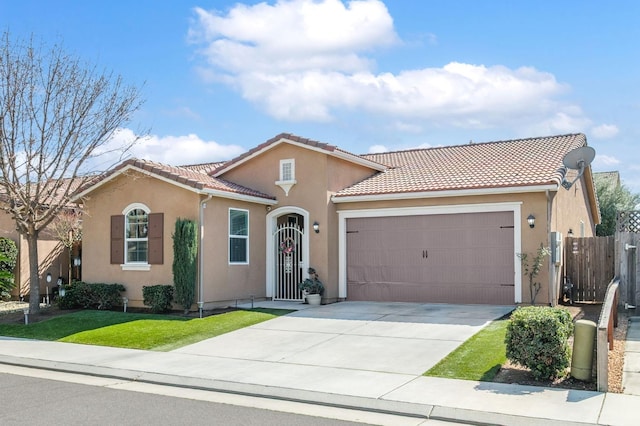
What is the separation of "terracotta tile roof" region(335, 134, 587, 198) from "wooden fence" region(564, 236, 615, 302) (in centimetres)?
253

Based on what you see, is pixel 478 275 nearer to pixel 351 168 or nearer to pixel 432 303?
pixel 432 303

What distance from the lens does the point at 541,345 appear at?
27.6 feet

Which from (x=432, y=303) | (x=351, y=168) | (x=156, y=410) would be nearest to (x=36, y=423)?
(x=156, y=410)

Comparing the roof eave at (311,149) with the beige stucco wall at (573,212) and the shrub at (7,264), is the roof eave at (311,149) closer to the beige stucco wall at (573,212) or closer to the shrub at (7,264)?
the beige stucco wall at (573,212)

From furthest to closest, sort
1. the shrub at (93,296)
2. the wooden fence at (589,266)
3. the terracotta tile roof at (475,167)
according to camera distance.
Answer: the wooden fence at (589,266)
the shrub at (93,296)
the terracotta tile roof at (475,167)

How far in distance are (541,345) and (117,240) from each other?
12.1 m

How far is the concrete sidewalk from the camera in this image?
281 inches

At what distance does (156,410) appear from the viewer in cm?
750

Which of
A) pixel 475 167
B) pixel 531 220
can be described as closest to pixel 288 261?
pixel 475 167

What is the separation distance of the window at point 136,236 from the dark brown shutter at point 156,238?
230mm

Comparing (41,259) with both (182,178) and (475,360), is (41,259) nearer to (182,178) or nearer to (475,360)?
(182,178)

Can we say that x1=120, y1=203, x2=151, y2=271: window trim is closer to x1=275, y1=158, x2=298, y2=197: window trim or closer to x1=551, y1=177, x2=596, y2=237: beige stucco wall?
x1=275, y1=158, x2=298, y2=197: window trim

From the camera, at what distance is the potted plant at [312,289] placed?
651 inches

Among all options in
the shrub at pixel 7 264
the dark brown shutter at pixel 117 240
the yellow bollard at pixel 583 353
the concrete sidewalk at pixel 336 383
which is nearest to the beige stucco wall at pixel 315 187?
the dark brown shutter at pixel 117 240
